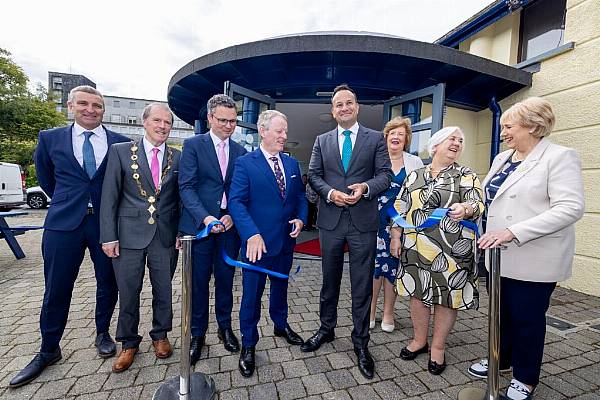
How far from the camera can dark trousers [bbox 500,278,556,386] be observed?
200cm

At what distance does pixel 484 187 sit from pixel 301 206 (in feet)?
4.90

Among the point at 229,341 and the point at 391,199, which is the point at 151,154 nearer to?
the point at 229,341

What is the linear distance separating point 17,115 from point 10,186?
10.9 metres

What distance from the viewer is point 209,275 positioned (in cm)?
267

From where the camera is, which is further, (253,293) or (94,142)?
(94,142)

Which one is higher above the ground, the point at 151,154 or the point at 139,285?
the point at 151,154

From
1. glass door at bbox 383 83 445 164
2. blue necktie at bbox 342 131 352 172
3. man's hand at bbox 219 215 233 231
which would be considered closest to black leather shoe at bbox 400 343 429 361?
blue necktie at bbox 342 131 352 172

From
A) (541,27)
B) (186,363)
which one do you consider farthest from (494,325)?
(541,27)

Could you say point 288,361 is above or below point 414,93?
below

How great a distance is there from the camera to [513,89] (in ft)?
18.3

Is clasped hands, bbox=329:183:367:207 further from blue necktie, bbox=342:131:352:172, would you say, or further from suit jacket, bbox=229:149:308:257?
suit jacket, bbox=229:149:308:257

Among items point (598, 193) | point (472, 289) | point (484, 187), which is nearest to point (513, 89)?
point (598, 193)

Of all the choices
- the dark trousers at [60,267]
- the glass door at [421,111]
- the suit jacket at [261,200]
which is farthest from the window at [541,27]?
the dark trousers at [60,267]

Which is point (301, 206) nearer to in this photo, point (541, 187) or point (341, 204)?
point (341, 204)
